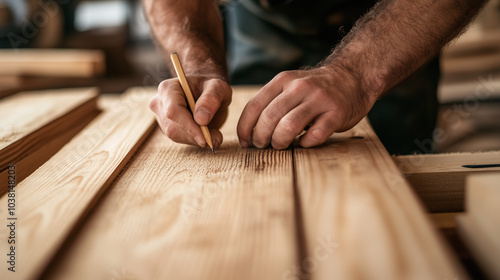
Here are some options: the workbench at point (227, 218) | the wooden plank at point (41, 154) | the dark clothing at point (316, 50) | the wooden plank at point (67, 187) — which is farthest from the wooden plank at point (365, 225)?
the dark clothing at point (316, 50)

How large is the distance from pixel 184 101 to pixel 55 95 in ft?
2.86

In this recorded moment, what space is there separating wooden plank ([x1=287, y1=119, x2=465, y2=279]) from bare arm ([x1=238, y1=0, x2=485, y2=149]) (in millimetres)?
116

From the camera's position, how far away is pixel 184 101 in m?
1.01

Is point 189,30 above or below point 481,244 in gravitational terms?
above

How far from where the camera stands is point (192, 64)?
54.3 inches

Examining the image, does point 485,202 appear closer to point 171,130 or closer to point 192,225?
point 192,225

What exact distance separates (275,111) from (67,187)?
0.44 m

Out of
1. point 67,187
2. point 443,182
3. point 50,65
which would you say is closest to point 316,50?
point 443,182

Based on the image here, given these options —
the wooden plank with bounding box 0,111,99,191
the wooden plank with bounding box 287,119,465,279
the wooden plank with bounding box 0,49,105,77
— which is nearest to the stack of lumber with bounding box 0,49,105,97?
the wooden plank with bounding box 0,49,105,77

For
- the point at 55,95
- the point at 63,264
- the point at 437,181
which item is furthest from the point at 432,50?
the point at 55,95

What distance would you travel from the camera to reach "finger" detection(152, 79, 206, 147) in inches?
38.1

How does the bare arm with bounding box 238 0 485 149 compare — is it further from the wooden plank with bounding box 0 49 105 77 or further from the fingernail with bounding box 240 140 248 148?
the wooden plank with bounding box 0 49 105 77

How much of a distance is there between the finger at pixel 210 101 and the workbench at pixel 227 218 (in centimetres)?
9

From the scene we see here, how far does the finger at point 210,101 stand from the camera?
96 cm
